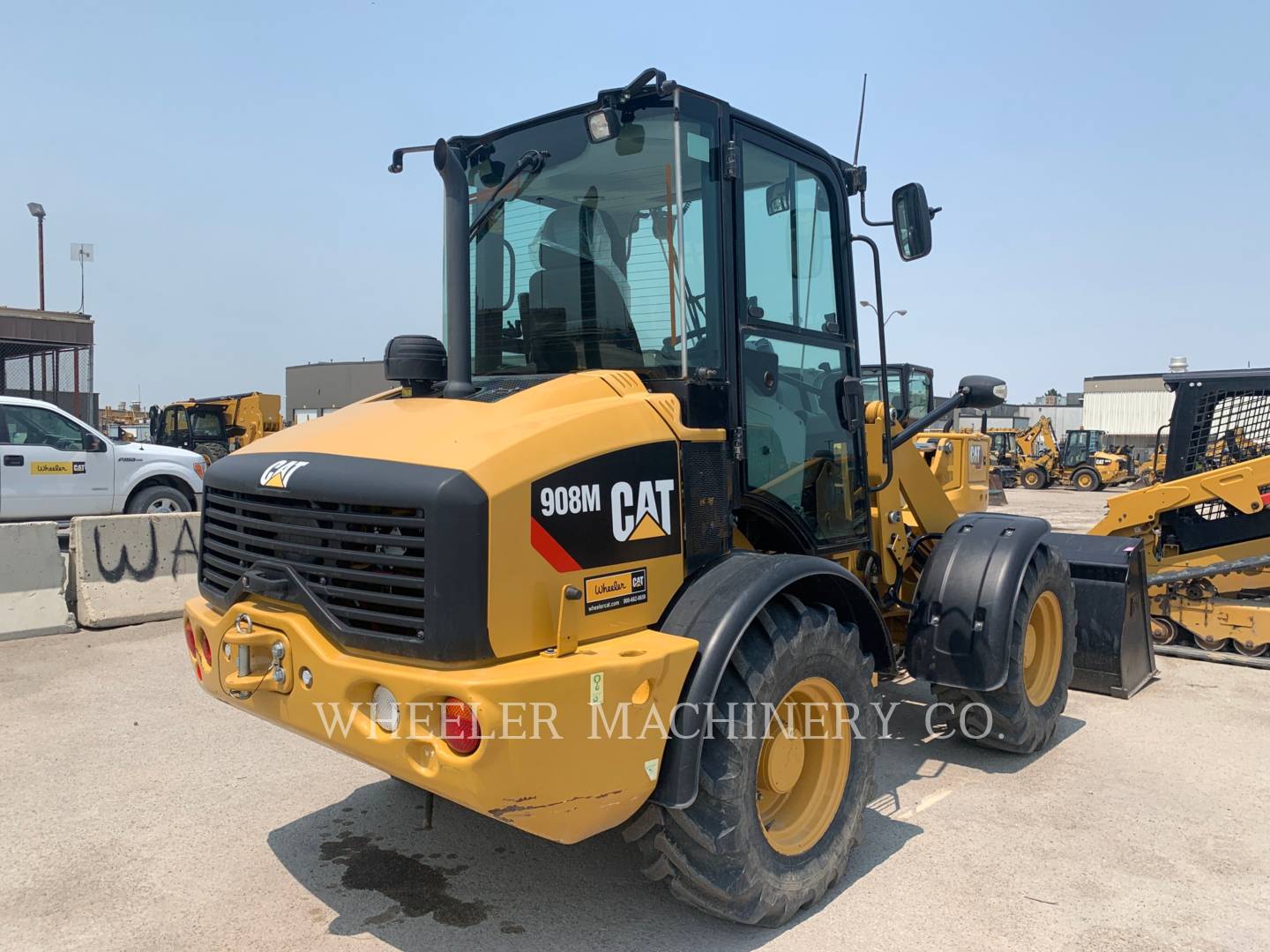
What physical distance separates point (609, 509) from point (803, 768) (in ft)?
4.62

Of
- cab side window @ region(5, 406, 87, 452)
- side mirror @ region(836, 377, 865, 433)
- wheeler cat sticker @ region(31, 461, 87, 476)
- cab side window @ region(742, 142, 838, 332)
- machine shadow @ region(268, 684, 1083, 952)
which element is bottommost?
machine shadow @ region(268, 684, 1083, 952)

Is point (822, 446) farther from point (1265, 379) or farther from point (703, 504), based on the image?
point (1265, 379)

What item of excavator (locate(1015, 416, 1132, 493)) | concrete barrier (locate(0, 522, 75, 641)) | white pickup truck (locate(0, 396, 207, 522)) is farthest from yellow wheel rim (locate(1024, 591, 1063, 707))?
excavator (locate(1015, 416, 1132, 493))

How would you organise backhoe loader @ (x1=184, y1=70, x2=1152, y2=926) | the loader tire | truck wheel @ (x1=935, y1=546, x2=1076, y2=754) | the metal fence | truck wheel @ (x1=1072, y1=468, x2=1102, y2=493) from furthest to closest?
the loader tire < truck wheel @ (x1=1072, y1=468, x2=1102, y2=493) < the metal fence < truck wheel @ (x1=935, y1=546, x2=1076, y2=754) < backhoe loader @ (x1=184, y1=70, x2=1152, y2=926)

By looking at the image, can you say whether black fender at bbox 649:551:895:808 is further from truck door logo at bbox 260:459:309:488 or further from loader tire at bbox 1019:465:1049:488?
loader tire at bbox 1019:465:1049:488

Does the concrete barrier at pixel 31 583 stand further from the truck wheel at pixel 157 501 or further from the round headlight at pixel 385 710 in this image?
the round headlight at pixel 385 710

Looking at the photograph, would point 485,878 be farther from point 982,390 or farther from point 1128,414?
point 1128,414

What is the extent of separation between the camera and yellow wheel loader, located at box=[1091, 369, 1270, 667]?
6969 millimetres

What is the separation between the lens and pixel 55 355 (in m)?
21.8

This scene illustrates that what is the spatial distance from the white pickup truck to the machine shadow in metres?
7.92

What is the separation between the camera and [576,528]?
2.84 meters

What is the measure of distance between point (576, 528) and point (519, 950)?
1437mm

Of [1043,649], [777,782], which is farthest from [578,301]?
[1043,649]

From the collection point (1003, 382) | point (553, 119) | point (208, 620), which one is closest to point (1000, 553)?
point (1003, 382)
